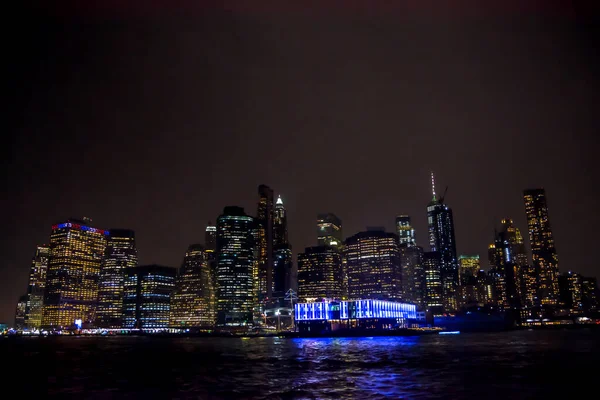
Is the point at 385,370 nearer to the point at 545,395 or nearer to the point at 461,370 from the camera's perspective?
the point at 461,370

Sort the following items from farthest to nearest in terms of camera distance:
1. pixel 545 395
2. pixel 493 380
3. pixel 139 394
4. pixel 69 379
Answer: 1. pixel 69 379
2. pixel 493 380
3. pixel 139 394
4. pixel 545 395

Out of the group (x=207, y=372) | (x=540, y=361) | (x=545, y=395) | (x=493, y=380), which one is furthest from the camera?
(x=540, y=361)

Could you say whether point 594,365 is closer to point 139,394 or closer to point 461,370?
point 461,370

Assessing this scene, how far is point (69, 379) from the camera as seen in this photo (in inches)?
2709

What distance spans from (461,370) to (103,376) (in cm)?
Answer: 5173

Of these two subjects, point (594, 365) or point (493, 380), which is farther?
point (594, 365)

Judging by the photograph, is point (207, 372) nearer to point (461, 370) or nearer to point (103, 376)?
point (103, 376)

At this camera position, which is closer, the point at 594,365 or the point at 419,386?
the point at 419,386

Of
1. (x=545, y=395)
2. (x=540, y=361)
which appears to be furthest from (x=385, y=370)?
(x=540, y=361)

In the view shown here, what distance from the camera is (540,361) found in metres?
82.5

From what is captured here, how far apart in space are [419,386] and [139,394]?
30.2 meters

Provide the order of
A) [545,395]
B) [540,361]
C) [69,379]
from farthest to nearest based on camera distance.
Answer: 1. [540,361]
2. [69,379]
3. [545,395]

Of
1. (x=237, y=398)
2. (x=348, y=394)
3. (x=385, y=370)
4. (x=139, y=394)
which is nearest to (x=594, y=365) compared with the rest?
(x=385, y=370)

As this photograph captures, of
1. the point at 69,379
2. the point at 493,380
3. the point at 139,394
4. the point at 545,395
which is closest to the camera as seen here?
the point at 545,395
